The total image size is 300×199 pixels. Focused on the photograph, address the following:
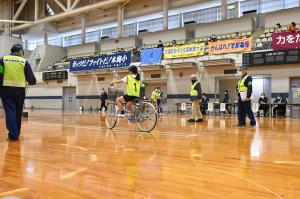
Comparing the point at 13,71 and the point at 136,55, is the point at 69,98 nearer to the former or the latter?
the point at 136,55

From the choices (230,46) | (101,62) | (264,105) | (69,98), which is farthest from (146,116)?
(69,98)

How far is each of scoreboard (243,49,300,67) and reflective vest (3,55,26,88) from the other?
13.6 meters

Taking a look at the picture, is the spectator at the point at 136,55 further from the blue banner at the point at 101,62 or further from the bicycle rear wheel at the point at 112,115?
the bicycle rear wheel at the point at 112,115

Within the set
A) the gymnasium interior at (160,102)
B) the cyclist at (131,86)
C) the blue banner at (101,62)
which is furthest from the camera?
the blue banner at (101,62)

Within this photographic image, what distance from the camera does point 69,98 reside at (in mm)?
28859

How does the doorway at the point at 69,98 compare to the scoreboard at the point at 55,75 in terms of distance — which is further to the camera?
the doorway at the point at 69,98

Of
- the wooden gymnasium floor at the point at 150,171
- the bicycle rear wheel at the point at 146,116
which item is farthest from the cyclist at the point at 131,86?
the wooden gymnasium floor at the point at 150,171

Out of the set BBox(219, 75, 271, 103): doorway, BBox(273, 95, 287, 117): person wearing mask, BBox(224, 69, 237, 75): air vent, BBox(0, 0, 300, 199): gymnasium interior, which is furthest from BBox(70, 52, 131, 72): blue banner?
BBox(273, 95, 287, 117): person wearing mask

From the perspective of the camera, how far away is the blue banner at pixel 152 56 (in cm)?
2102

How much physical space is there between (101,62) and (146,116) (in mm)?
17303

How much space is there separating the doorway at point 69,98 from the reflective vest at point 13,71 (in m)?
22.5

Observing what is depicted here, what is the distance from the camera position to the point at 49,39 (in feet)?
116

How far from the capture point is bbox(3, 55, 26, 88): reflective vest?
19.6ft

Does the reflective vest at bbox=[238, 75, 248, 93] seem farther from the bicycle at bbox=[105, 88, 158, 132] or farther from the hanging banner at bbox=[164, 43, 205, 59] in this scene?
the hanging banner at bbox=[164, 43, 205, 59]
